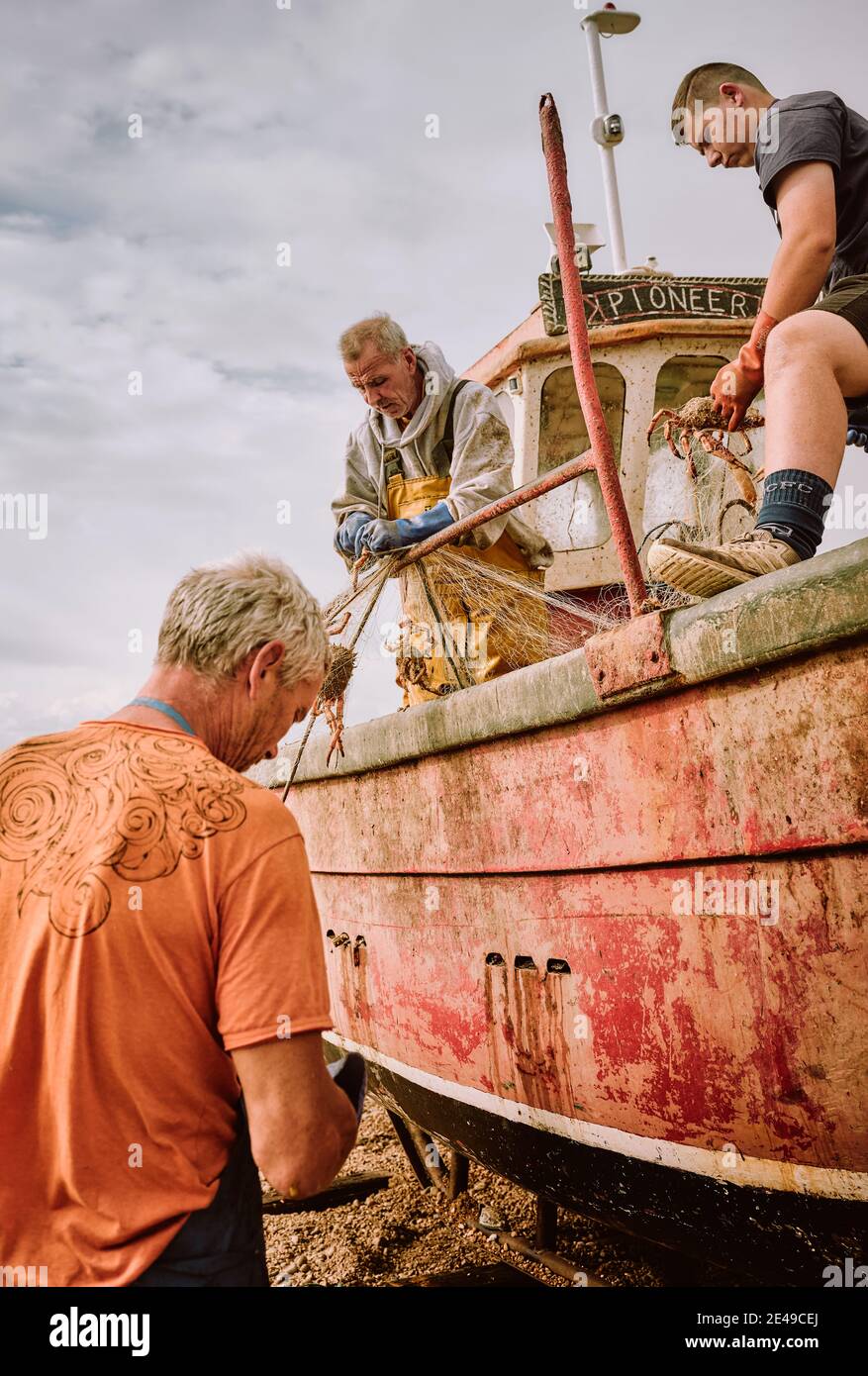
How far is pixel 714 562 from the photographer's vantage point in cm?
208

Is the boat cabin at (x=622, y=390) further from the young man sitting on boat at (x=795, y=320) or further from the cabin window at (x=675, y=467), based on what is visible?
the young man sitting on boat at (x=795, y=320)

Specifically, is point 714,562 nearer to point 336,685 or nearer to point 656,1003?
point 656,1003

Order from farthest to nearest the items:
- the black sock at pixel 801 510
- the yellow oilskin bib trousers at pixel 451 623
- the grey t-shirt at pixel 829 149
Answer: the yellow oilskin bib trousers at pixel 451 623
the grey t-shirt at pixel 829 149
the black sock at pixel 801 510

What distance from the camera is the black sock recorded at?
7.22ft

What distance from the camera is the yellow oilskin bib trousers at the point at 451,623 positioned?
361cm

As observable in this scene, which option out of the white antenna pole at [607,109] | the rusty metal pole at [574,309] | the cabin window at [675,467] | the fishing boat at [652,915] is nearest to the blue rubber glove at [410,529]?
the fishing boat at [652,915]

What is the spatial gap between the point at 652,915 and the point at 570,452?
3700 mm

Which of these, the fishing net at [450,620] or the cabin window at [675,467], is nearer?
the fishing net at [450,620]

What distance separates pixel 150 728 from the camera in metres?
1.67

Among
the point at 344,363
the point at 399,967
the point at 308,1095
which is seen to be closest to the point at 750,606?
the point at 308,1095

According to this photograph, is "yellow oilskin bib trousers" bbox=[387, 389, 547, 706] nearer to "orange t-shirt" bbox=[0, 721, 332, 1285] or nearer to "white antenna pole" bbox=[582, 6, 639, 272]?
"orange t-shirt" bbox=[0, 721, 332, 1285]

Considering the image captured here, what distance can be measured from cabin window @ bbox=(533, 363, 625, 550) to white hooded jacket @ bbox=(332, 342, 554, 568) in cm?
120
